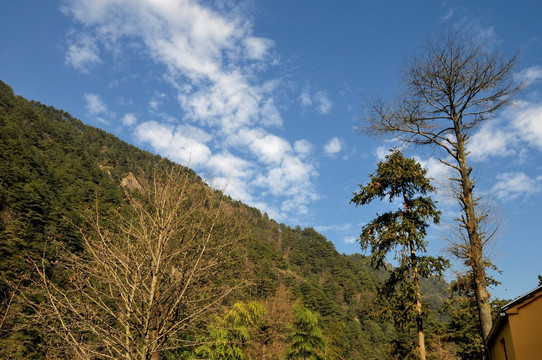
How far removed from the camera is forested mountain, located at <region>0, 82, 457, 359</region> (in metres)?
6.67

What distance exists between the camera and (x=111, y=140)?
6531 inches

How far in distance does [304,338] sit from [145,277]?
66.9ft

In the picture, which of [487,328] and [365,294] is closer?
[487,328]

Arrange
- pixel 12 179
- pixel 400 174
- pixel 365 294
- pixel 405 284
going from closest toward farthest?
pixel 405 284
pixel 400 174
pixel 12 179
pixel 365 294

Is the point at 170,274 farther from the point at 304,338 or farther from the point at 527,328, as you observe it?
the point at 304,338

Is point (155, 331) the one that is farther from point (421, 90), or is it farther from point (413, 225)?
point (413, 225)

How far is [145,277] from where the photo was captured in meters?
5.48

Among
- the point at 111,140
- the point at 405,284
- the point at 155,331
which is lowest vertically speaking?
the point at 155,331

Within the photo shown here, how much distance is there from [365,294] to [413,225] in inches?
3992

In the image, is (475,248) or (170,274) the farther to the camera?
(475,248)

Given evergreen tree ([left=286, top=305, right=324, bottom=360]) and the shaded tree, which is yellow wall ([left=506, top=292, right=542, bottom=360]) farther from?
evergreen tree ([left=286, top=305, right=324, bottom=360])

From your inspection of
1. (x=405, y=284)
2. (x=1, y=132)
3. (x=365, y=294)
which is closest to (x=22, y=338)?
(x=405, y=284)

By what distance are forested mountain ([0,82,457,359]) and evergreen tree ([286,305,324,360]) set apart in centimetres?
22

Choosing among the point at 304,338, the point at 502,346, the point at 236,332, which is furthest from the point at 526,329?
the point at 304,338
